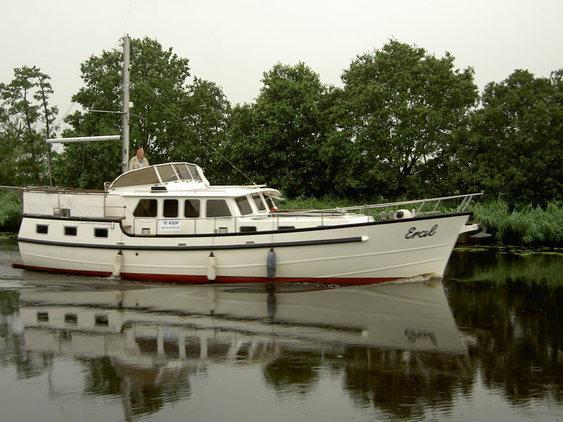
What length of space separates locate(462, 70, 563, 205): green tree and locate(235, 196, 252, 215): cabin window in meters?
14.1

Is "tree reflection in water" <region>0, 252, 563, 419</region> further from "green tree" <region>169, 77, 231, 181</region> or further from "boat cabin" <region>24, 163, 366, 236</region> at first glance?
"green tree" <region>169, 77, 231, 181</region>

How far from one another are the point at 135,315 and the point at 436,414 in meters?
7.73

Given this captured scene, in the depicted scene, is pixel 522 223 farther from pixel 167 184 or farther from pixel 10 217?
pixel 10 217

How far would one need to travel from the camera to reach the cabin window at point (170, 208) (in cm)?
1800

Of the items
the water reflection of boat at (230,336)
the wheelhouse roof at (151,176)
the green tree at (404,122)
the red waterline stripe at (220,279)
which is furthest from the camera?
the green tree at (404,122)

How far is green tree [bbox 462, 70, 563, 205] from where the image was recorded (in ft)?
92.1

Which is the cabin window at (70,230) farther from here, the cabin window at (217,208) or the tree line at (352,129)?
the tree line at (352,129)

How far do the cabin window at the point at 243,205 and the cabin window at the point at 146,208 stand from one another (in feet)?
7.59

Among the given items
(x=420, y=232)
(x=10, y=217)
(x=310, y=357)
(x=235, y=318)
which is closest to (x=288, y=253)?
(x=420, y=232)

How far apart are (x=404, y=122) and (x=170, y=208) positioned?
53.3 feet

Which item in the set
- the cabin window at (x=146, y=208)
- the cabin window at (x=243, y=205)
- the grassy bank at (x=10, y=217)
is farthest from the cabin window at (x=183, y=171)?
the grassy bank at (x=10, y=217)

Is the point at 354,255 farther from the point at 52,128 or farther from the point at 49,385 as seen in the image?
the point at 52,128

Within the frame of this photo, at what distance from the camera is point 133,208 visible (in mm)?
18328

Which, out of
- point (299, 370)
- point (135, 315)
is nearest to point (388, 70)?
point (135, 315)
